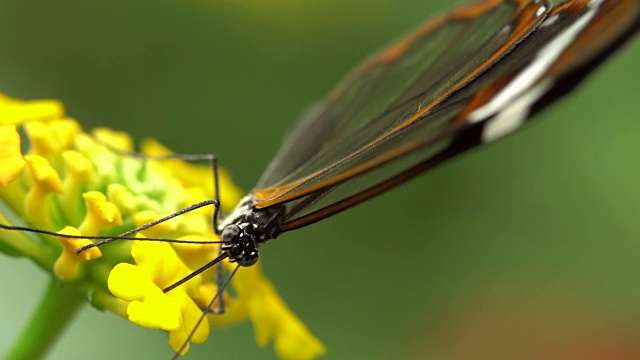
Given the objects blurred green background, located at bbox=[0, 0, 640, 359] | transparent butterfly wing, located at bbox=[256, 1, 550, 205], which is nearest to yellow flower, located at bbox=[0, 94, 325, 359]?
transparent butterfly wing, located at bbox=[256, 1, 550, 205]

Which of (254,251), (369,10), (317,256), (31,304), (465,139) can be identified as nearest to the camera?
(465,139)

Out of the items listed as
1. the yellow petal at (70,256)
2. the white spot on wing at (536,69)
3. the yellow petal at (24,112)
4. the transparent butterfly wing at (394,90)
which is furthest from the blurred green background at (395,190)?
the white spot on wing at (536,69)

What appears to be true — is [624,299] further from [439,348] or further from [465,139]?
[465,139]

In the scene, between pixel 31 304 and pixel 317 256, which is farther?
pixel 317 256

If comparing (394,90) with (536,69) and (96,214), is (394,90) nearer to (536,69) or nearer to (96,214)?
(536,69)

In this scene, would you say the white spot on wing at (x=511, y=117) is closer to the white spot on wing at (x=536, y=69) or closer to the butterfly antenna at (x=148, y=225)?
the white spot on wing at (x=536, y=69)

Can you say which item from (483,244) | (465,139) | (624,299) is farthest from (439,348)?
(465,139)

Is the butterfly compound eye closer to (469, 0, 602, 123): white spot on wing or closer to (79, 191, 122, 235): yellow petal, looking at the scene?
(79, 191, 122, 235): yellow petal
